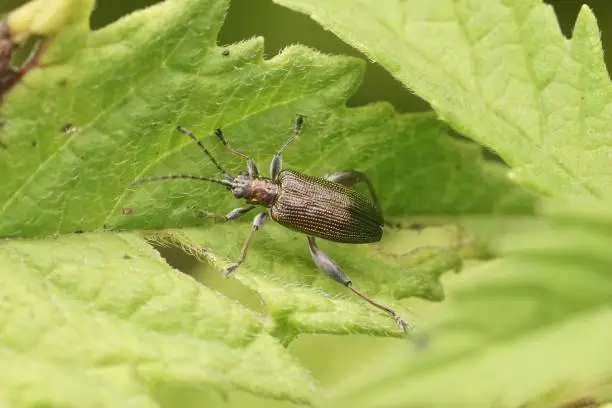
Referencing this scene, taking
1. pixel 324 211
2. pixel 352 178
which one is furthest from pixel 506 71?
pixel 324 211

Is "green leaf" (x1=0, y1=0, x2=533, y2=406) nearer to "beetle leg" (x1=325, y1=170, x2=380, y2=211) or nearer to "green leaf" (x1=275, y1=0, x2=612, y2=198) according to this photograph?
"beetle leg" (x1=325, y1=170, x2=380, y2=211)

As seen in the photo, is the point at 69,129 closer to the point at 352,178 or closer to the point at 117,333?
the point at 117,333

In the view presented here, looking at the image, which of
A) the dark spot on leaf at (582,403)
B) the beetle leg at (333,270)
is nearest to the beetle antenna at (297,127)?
the beetle leg at (333,270)

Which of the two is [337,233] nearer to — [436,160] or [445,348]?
[436,160]

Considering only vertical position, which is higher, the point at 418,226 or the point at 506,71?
the point at 506,71

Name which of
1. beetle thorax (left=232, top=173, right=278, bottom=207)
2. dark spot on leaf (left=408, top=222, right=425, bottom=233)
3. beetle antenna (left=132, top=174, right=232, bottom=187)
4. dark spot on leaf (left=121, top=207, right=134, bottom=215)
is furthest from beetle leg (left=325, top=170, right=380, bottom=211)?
dark spot on leaf (left=121, top=207, right=134, bottom=215)

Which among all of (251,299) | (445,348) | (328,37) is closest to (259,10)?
(328,37)

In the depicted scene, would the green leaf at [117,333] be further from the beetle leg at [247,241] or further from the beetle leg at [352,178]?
the beetle leg at [352,178]
